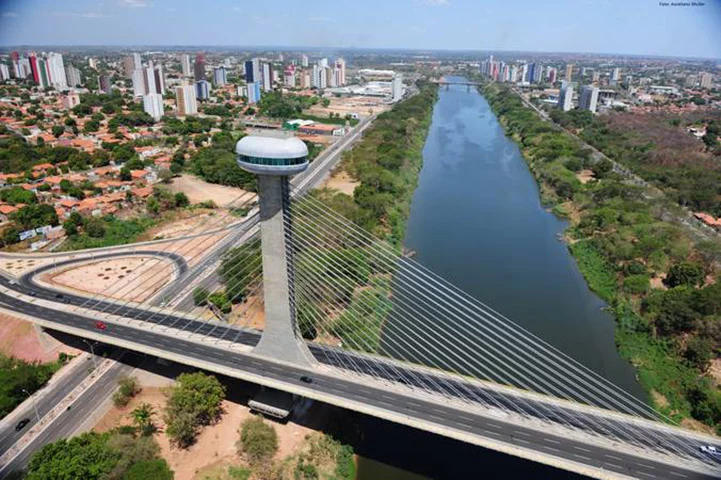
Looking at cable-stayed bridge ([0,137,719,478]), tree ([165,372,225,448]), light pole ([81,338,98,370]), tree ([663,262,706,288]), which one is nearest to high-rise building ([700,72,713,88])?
tree ([663,262,706,288])

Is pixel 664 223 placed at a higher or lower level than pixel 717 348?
higher

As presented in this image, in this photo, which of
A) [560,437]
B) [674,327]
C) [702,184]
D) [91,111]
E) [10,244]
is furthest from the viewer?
[91,111]

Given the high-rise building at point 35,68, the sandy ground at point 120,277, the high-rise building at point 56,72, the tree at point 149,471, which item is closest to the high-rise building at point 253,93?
the high-rise building at point 56,72

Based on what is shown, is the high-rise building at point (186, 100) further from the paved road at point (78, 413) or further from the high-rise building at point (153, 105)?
the paved road at point (78, 413)

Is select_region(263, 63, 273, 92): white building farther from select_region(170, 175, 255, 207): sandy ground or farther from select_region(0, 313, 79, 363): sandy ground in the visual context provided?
select_region(0, 313, 79, 363): sandy ground

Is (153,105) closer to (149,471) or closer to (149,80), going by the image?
(149,80)

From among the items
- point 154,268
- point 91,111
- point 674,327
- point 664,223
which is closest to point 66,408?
point 154,268

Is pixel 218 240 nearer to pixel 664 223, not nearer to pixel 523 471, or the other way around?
pixel 523 471

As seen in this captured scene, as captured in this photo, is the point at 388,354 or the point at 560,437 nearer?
the point at 560,437
